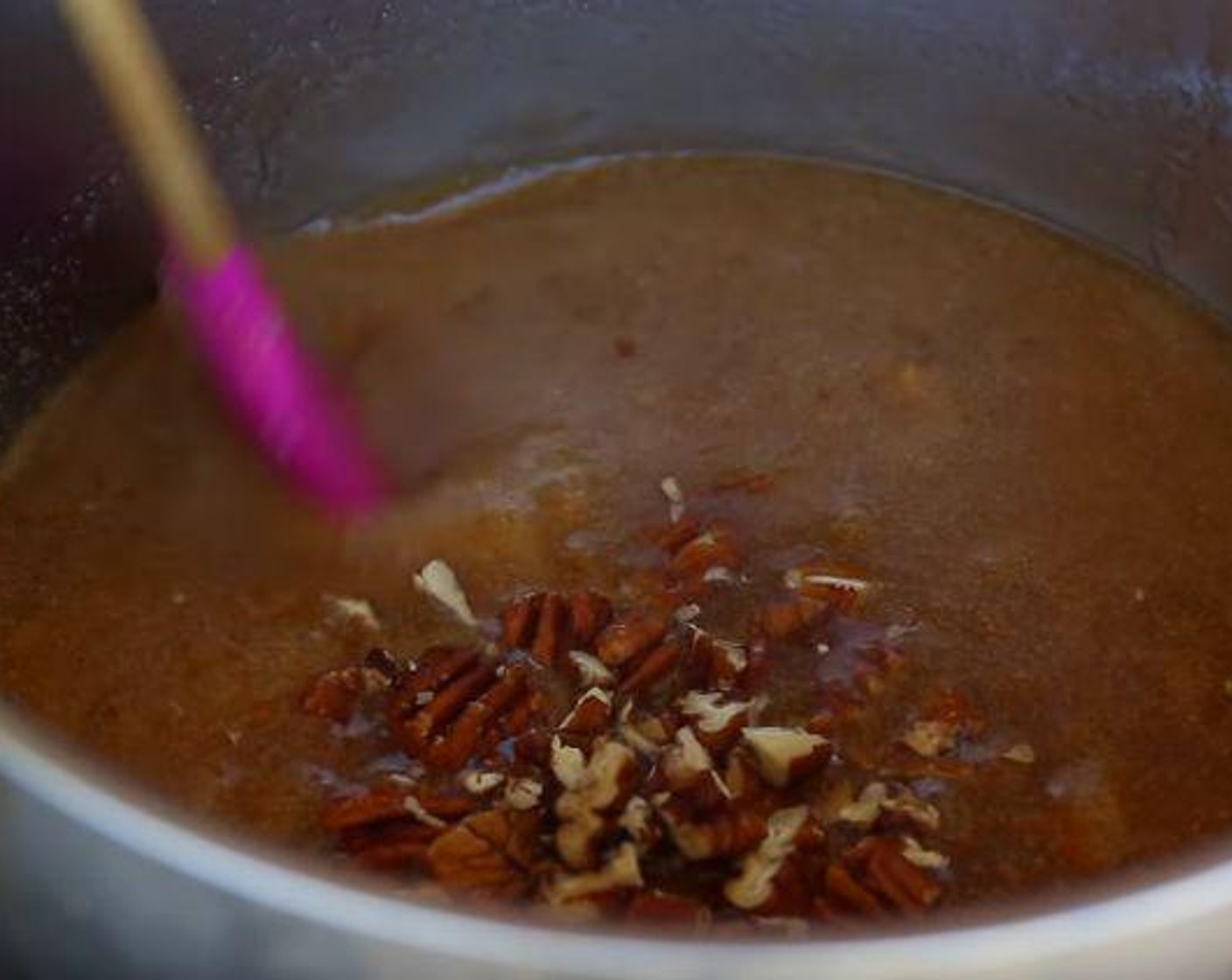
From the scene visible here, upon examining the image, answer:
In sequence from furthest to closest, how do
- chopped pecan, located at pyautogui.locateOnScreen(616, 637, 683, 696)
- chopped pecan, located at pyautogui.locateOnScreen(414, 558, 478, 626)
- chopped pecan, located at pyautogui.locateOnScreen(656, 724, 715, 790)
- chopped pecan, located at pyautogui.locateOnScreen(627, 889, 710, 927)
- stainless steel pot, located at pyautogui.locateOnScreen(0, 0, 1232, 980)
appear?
stainless steel pot, located at pyautogui.locateOnScreen(0, 0, 1232, 980), chopped pecan, located at pyautogui.locateOnScreen(414, 558, 478, 626), chopped pecan, located at pyautogui.locateOnScreen(616, 637, 683, 696), chopped pecan, located at pyautogui.locateOnScreen(656, 724, 715, 790), chopped pecan, located at pyautogui.locateOnScreen(627, 889, 710, 927)

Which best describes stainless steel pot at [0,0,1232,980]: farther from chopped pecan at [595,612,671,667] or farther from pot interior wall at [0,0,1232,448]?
chopped pecan at [595,612,671,667]

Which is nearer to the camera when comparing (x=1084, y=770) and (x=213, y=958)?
(x=213, y=958)

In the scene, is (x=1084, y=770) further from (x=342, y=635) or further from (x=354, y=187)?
(x=354, y=187)

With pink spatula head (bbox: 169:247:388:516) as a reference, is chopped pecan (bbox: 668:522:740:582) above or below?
below

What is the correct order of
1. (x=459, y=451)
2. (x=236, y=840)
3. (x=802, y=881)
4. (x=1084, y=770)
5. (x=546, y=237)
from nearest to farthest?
(x=236, y=840)
(x=802, y=881)
(x=1084, y=770)
(x=459, y=451)
(x=546, y=237)

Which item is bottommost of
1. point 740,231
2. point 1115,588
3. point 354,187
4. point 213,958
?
point 1115,588

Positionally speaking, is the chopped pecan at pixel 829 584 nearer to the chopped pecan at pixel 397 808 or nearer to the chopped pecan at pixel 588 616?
the chopped pecan at pixel 588 616

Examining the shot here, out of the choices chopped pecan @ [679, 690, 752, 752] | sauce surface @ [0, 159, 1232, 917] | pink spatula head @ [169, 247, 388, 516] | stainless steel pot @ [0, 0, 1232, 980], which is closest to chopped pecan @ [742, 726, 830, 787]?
chopped pecan @ [679, 690, 752, 752]

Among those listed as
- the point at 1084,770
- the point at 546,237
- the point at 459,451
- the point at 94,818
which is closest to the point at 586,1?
the point at 546,237
